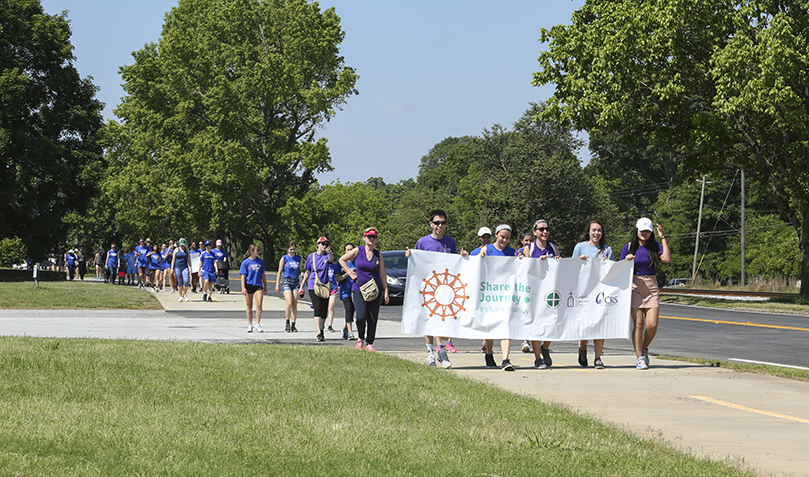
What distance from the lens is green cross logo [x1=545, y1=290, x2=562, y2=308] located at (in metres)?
11.9

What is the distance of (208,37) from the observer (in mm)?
56250

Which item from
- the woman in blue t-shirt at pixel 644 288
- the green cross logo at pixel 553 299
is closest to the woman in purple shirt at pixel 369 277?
the green cross logo at pixel 553 299

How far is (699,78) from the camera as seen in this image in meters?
29.3

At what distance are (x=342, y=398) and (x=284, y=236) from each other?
5292 cm

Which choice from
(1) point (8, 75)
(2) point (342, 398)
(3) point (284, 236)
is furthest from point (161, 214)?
(2) point (342, 398)

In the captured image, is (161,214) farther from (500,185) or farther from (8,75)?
(500,185)

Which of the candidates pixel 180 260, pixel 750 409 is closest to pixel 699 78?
pixel 180 260

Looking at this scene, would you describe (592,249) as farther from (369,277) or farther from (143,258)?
(143,258)

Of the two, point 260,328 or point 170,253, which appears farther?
point 170,253

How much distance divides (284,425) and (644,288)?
6.49 meters

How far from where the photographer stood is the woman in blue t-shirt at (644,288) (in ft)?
38.2

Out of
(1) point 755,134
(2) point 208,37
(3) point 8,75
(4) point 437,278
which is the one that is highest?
(2) point 208,37

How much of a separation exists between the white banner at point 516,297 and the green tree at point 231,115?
43338 mm

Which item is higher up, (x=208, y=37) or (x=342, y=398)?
(x=208, y=37)
